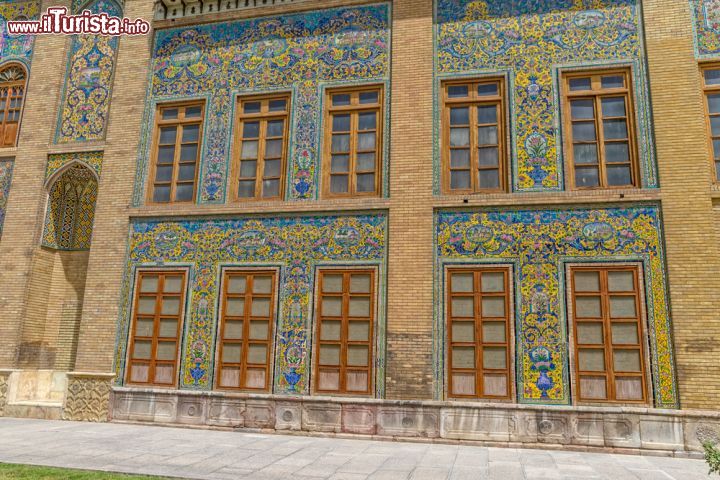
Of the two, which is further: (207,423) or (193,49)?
(193,49)

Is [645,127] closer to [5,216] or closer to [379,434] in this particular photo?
[379,434]

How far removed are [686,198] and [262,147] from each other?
656cm

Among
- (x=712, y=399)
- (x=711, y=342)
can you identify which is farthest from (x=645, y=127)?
(x=712, y=399)

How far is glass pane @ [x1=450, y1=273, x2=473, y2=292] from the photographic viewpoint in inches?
337

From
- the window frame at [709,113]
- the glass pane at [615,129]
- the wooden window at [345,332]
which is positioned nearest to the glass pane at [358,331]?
the wooden window at [345,332]

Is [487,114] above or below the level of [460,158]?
above

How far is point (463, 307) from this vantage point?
8.52 m

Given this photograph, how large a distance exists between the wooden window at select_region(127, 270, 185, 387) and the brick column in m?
7.38

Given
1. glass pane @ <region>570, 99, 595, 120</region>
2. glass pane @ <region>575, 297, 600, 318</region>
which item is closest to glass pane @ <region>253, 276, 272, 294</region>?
glass pane @ <region>575, 297, 600, 318</region>

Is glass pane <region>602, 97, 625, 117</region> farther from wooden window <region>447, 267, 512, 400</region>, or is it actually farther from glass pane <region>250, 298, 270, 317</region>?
glass pane <region>250, 298, 270, 317</region>

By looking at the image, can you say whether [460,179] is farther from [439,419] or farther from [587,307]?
[439,419]

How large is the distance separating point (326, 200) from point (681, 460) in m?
5.98

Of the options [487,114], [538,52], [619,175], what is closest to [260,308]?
[487,114]

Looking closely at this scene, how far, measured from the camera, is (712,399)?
7.52 metres
